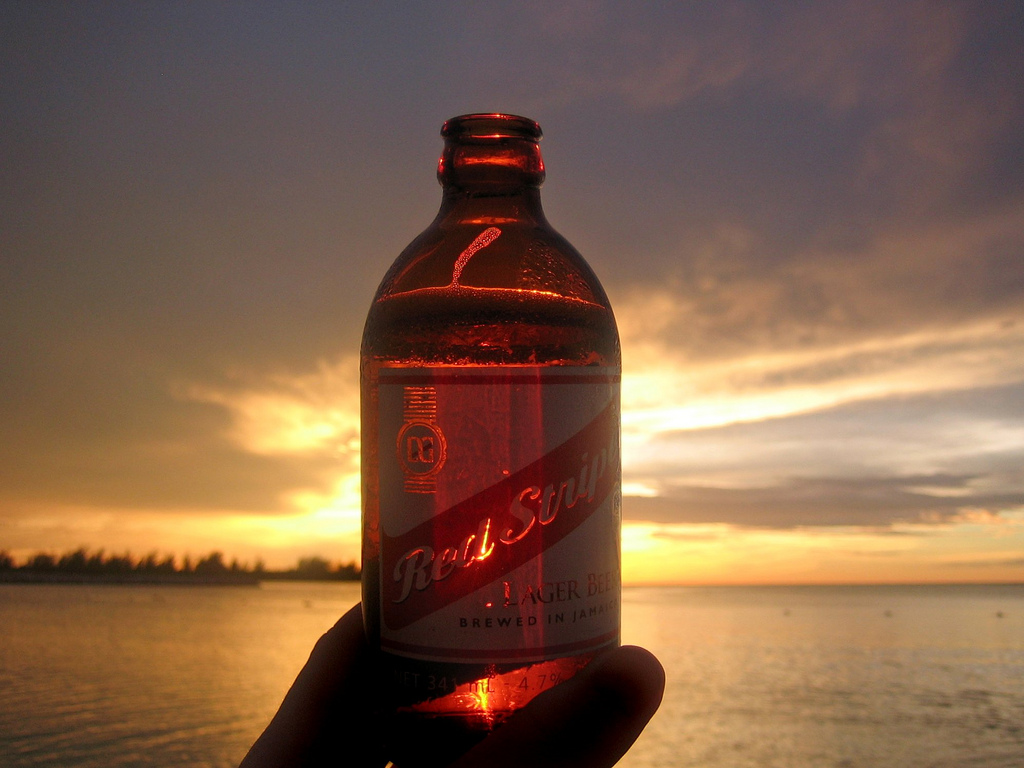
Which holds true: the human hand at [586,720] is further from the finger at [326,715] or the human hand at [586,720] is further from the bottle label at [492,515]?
the finger at [326,715]

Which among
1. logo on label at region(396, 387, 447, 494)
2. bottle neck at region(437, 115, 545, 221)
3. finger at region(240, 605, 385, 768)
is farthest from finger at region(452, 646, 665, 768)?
bottle neck at region(437, 115, 545, 221)

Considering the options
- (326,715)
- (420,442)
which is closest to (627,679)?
(420,442)

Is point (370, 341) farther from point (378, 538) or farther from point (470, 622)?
point (470, 622)

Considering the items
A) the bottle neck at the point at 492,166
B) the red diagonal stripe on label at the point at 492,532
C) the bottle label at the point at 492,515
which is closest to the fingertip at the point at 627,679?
the bottle label at the point at 492,515

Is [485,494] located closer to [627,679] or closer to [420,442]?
[420,442]

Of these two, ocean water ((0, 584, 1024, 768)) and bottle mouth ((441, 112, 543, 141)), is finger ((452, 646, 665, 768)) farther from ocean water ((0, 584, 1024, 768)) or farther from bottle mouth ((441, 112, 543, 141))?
ocean water ((0, 584, 1024, 768))
